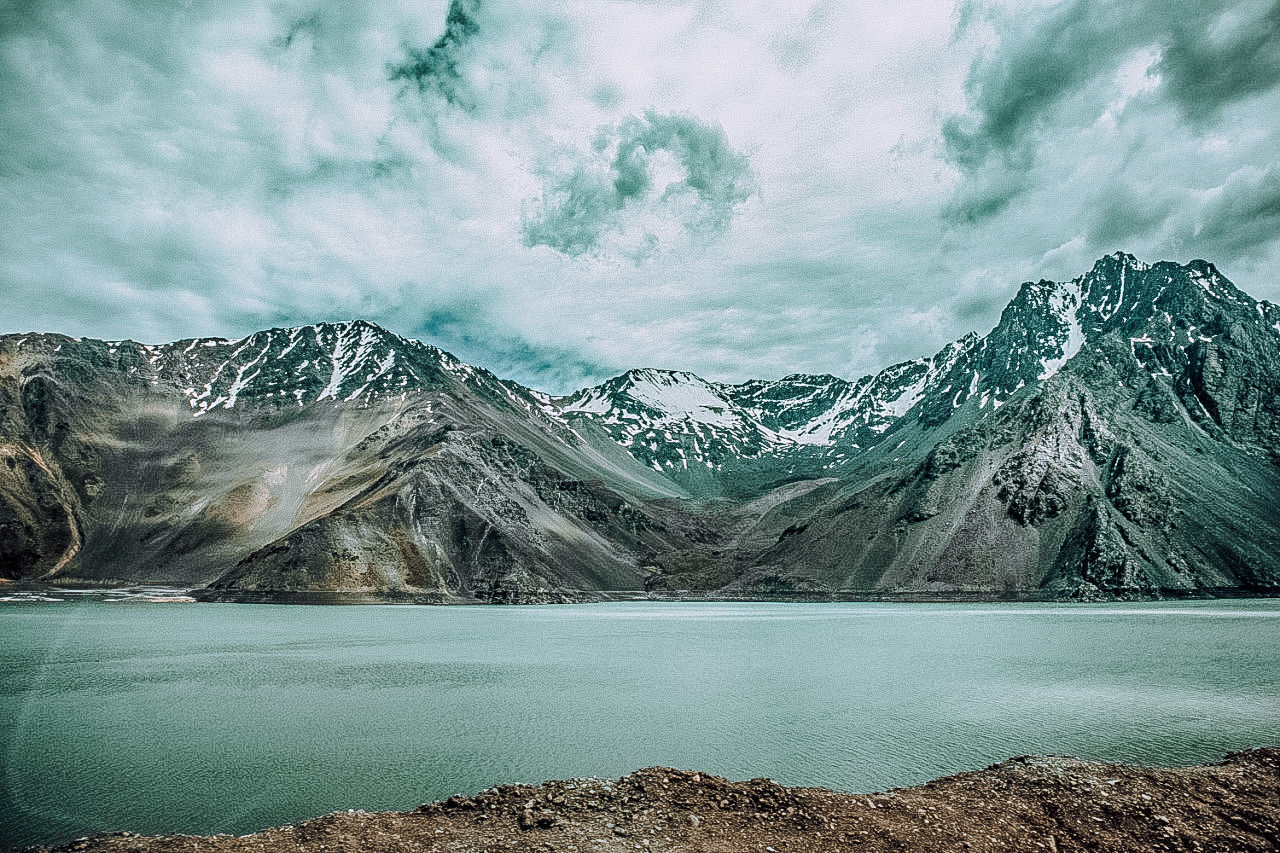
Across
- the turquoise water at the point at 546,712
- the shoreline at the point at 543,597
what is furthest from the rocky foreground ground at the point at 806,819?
the shoreline at the point at 543,597

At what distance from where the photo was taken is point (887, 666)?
5941 centimetres

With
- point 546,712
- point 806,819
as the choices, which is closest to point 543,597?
point 546,712

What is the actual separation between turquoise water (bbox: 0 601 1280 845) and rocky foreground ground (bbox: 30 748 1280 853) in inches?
193

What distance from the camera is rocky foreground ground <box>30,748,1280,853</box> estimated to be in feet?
58.4

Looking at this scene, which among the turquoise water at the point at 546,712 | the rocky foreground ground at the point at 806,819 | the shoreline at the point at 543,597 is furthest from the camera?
the shoreline at the point at 543,597

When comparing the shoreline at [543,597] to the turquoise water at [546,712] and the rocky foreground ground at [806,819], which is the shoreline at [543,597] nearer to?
the turquoise water at [546,712]

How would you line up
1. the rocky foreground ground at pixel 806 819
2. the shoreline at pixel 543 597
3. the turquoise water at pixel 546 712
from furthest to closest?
the shoreline at pixel 543 597 < the turquoise water at pixel 546 712 < the rocky foreground ground at pixel 806 819

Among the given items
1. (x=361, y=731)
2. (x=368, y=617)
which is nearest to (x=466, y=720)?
(x=361, y=731)

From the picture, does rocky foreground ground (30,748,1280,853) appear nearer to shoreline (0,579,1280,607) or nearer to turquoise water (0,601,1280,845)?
turquoise water (0,601,1280,845)

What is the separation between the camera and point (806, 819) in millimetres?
18906

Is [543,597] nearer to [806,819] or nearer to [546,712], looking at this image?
[546,712]

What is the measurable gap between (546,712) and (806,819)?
968 inches

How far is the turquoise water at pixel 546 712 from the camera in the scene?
87.7 ft

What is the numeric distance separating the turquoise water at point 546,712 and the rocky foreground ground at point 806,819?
4901 millimetres
